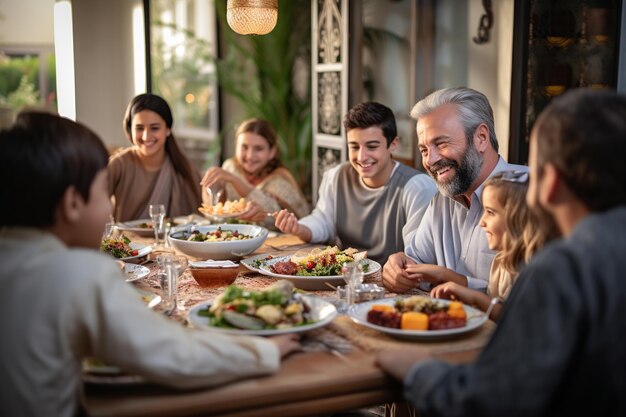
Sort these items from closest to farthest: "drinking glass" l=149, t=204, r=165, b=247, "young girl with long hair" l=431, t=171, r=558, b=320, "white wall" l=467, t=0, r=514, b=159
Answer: "young girl with long hair" l=431, t=171, r=558, b=320
"drinking glass" l=149, t=204, r=165, b=247
"white wall" l=467, t=0, r=514, b=159

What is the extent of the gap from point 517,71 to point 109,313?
3404mm

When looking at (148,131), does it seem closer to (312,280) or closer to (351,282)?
(312,280)

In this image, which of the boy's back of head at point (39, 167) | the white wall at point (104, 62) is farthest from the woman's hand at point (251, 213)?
the white wall at point (104, 62)

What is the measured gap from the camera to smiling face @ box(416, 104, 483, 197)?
2646 mm

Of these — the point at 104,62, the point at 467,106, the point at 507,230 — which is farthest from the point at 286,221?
the point at 104,62

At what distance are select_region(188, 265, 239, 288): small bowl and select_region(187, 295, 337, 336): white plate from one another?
416 mm

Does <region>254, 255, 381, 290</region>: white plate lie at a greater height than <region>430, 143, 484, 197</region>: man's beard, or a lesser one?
lesser

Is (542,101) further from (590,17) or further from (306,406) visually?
(306,406)

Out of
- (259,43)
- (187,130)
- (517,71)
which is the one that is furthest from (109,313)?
(187,130)

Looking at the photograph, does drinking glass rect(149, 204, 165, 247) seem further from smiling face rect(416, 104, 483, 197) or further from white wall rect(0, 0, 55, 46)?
white wall rect(0, 0, 55, 46)

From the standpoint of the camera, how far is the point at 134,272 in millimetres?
2576

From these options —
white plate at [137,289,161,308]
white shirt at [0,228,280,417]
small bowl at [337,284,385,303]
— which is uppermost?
white shirt at [0,228,280,417]

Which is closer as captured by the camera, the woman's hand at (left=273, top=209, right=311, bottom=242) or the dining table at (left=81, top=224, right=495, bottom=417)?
the dining table at (left=81, top=224, right=495, bottom=417)

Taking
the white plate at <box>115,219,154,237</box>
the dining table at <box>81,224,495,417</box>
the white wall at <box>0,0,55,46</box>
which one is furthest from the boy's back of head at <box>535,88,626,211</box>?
the white wall at <box>0,0,55,46</box>
